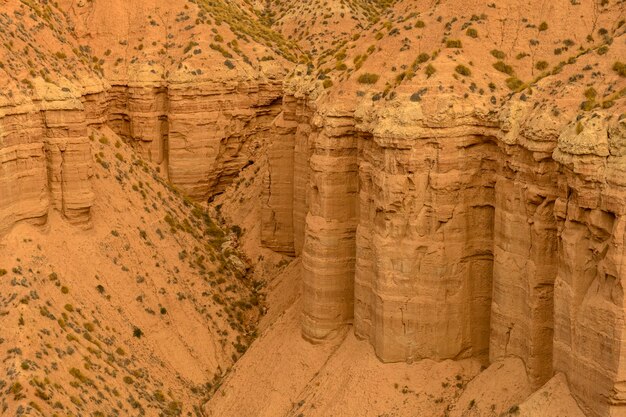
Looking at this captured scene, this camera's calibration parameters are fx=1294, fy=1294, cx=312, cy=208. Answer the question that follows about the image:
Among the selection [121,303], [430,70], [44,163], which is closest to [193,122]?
[44,163]

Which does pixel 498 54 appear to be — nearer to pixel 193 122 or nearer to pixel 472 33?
pixel 472 33

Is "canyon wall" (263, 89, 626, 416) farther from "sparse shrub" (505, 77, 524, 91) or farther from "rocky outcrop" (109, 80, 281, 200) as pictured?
"rocky outcrop" (109, 80, 281, 200)

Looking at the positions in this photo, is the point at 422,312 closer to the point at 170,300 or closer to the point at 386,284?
the point at 386,284

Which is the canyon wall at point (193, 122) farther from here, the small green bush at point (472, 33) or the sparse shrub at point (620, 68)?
the sparse shrub at point (620, 68)

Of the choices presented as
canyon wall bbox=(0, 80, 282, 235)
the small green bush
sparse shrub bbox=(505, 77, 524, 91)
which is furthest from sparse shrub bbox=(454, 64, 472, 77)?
canyon wall bbox=(0, 80, 282, 235)

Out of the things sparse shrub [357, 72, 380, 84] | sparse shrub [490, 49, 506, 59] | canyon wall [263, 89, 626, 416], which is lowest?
canyon wall [263, 89, 626, 416]

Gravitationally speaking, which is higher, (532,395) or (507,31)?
(507,31)

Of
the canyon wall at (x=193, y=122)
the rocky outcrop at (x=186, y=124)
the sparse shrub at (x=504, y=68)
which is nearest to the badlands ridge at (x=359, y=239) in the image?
the sparse shrub at (x=504, y=68)

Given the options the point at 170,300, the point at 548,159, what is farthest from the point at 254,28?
the point at 548,159
